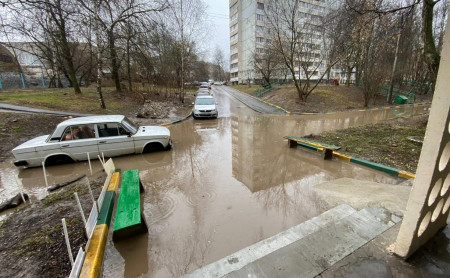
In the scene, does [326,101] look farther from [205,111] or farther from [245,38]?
[245,38]

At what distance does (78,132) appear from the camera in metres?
6.54

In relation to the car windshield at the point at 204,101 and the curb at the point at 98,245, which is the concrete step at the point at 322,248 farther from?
the car windshield at the point at 204,101

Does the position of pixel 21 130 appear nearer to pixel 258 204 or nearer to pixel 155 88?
pixel 258 204

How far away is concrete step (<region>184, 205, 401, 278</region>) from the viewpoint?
2.23 metres

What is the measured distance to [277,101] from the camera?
22234 mm

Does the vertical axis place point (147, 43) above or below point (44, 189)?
above

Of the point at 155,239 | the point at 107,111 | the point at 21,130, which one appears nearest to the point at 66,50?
Answer: the point at 107,111

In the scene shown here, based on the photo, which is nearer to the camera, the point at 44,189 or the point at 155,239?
the point at 155,239

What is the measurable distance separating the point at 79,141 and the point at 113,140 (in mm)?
977

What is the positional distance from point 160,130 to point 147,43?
9.85 metres

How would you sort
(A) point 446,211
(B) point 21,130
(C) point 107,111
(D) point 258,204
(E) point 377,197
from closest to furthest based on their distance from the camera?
(A) point 446,211 < (E) point 377,197 < (D) point 258,204 < (B) point 21,130 < (C) point 107,111

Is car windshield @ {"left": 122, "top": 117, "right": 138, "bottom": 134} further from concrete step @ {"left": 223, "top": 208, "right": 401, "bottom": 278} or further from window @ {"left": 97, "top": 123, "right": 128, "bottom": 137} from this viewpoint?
concrete step @ {"left": 223, "top": 208, "right": 401, "bottom": 278}

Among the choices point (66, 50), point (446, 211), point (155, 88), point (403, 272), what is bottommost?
point (403, 272)

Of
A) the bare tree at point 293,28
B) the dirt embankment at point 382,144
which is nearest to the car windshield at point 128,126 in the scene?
the dirt embankment at point 382,144
